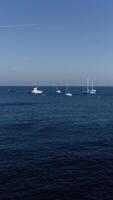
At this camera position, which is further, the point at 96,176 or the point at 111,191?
the point at 96,176

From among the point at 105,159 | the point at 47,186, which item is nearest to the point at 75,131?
the point at 105,159

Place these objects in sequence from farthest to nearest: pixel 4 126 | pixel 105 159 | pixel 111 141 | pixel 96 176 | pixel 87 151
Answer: pixel 4 126 → pixel 111 141 → pixel 87 151 → pixel 105 159 → pixel 96 176

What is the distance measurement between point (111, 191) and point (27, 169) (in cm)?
1447

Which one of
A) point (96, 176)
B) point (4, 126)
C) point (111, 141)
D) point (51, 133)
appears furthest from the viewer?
point (4, 126)

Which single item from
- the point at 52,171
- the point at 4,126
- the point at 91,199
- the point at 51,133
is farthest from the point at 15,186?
the point at 4,126

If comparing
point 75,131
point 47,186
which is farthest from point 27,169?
point 75,131

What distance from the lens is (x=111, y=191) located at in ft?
132

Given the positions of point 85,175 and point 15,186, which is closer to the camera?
point 15,186

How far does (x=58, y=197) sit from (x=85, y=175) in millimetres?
8814

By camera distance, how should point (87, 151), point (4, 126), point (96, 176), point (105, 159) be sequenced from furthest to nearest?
point (4, 126)
point (87, 151)
point (105, 159)
point (96, 176)

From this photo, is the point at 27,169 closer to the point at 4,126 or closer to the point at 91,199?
the point at 91,199

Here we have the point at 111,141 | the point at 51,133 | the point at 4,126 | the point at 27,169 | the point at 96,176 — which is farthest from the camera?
the point at 4,126

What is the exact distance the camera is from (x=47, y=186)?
1644 inches

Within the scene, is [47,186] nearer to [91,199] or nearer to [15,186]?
[15,186]
